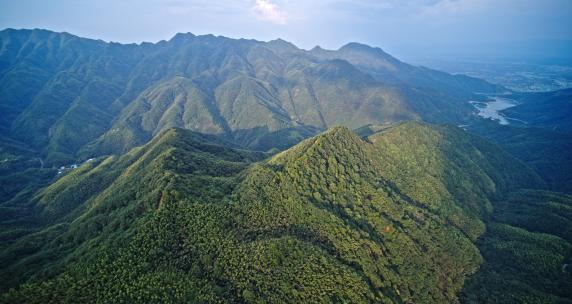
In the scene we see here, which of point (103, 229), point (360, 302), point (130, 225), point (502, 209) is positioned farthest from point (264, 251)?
point (502, 209)

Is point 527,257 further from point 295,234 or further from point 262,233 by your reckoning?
point 262,233

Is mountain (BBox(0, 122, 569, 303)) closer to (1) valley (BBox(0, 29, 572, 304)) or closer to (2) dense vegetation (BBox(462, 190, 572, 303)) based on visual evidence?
(1) valley (BBox(0, 29, 572, 304))

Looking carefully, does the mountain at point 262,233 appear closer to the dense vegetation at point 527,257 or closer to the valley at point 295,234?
the valley at point 295,234

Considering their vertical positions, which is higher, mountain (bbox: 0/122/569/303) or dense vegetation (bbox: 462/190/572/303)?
mountain (bbox: 0/122/569/303)

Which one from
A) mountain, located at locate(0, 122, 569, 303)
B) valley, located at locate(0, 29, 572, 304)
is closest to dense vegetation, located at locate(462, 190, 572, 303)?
valley, located at locate(0, 29, 572, 304)

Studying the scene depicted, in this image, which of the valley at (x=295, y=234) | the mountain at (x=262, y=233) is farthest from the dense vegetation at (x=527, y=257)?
the mountain at (x=262, y=233)

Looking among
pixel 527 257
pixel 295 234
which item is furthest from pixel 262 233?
pixel 527 257

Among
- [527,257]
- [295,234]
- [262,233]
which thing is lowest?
[527,257]

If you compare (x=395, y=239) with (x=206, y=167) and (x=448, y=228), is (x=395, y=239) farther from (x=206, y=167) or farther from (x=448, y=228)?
(x=206, y=167)
